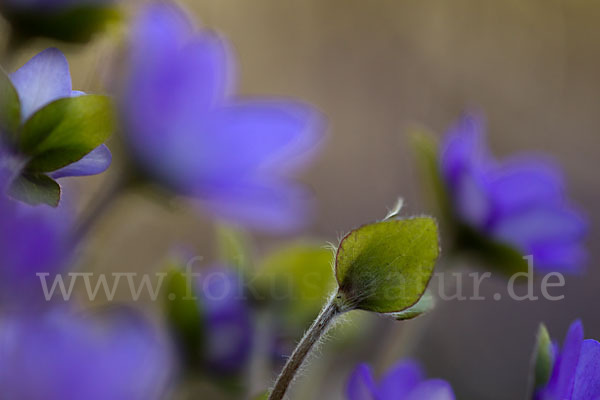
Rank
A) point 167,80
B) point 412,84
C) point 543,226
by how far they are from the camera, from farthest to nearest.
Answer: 1. point 412,84
2. point 543,226
3. point 167,80

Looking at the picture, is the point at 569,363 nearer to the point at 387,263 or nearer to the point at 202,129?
the point at 387,263

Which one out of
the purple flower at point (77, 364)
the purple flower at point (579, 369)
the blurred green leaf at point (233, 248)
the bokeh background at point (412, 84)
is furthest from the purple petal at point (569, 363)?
the bokeh background at point (412, 84)

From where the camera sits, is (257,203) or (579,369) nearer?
(579,369)

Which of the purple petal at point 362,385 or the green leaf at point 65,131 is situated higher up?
the green leaf at point 65,131

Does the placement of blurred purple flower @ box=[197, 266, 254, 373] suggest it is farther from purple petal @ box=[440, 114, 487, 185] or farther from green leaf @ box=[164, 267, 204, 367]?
purple petal @ box=[440, 114, 487, 185]

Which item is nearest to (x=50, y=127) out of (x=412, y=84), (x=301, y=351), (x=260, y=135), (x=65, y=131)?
(x=65, y=131)

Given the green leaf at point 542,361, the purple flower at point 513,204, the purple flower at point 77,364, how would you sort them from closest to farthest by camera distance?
the purple flower at point 77,364 → the green leaf at point 542,361 → the purple flower at point 513,204

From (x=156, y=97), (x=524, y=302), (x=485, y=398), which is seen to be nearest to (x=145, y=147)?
(x=156, y=97)

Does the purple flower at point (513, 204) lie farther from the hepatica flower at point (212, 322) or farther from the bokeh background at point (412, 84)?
the bokeh background at point (412, 84)
